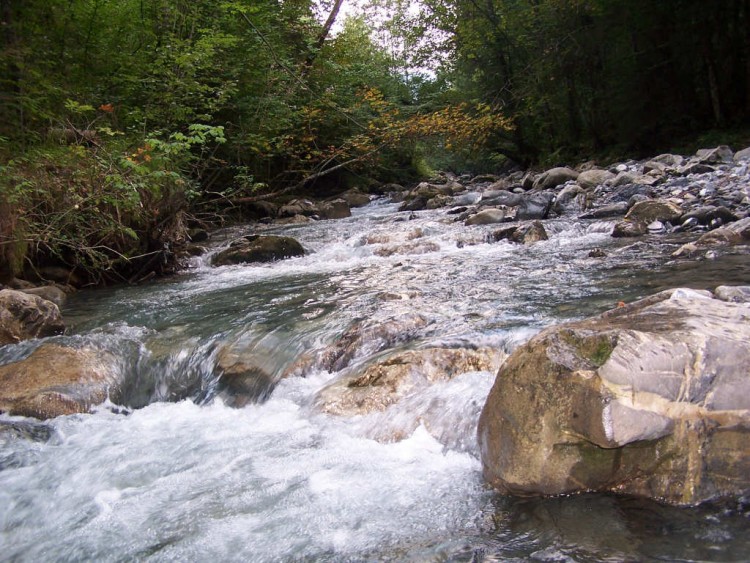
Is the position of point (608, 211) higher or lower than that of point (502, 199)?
lower

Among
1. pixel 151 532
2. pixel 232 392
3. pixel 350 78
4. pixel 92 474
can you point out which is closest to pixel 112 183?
pixel 232 392

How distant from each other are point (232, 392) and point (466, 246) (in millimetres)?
5658

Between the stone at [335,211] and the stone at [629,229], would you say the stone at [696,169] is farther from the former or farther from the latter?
the stone at [335,211]

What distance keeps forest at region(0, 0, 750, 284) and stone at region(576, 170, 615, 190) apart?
364 cm

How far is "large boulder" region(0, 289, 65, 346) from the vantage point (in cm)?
564

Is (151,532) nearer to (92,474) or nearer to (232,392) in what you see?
(92,474)

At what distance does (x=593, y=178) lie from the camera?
13195mm

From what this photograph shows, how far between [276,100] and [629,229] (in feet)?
28.3

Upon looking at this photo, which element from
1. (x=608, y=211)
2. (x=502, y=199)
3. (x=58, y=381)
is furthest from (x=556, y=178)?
Answer: (x=58, y=381)

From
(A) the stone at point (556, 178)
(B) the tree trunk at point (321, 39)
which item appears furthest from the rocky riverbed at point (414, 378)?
(B) the tree trunk at point (321, 39)

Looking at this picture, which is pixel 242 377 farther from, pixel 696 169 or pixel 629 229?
pixel 696 169

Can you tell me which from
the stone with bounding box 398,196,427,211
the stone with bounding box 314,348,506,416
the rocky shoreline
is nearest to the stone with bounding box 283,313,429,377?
the rocky shoreline

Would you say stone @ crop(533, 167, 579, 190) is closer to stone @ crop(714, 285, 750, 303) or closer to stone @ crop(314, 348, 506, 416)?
stone @ crop(714, 285, 750, 303)

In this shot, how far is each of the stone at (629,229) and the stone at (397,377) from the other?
16.9 feet
